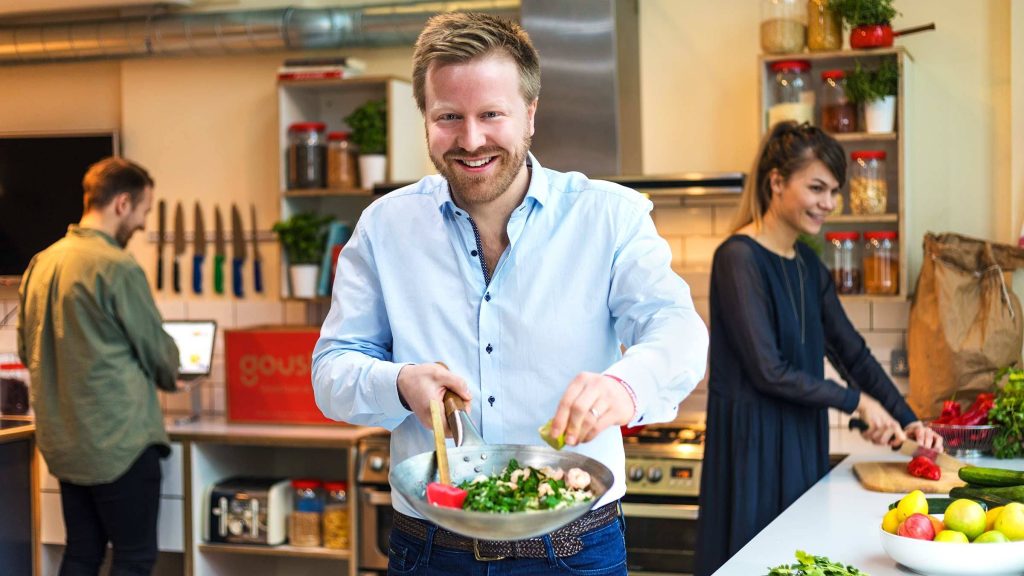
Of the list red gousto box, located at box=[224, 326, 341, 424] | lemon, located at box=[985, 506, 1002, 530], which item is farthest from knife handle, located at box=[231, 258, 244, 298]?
lemon, located at box=[985, 506, 1002, 530]

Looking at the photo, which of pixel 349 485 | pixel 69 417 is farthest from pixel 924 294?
pixel 69 417

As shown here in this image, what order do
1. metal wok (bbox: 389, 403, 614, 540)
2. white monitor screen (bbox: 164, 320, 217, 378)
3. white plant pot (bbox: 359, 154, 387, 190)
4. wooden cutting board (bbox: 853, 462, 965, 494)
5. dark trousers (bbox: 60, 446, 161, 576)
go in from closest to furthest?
1. metal wok (bbox: 389, 403, 614, 540)
2. wooden cutting board (bbox: 853, 462, 965, 494)
3. dark trousers (bbox: 60, 446, 161, 576)
4. white plant pot (bbox: 359, 154, 387, 190)
5. white monitor screen (bbox: 164, 320, 217, 378)

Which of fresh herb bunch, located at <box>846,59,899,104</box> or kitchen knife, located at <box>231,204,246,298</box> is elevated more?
fresh herb bunch, located at <box>846,59,899,104</box>

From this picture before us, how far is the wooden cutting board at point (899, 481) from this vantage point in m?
2.72

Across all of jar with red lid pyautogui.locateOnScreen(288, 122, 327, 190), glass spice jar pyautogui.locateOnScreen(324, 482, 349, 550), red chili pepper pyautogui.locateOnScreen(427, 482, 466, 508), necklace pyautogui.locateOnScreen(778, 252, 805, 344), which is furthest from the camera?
jar with red lid pyautogui.locateOnScreen(288, 122, 327, 190)

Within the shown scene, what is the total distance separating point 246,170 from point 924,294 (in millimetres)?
2673

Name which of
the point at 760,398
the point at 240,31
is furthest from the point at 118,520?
the point at 760,398

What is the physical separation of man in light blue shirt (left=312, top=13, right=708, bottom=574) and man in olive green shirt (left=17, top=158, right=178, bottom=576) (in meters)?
2.04

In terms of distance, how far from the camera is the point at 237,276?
4.77 m

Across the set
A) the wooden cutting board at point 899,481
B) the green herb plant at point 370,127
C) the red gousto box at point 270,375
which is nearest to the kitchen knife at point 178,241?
the red gousto box at point 270,375

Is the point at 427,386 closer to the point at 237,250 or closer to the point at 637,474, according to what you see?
the point at 637,474

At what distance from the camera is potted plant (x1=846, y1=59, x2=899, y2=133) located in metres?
3.70

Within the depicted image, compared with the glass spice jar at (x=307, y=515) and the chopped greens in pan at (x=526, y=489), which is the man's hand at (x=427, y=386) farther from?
the glass spice jar at (x=307, y=515)

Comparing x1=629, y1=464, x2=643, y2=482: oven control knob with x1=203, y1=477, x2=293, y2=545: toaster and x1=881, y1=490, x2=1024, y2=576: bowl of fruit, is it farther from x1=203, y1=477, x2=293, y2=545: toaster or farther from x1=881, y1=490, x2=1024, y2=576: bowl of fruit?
x1=881, y1=490, x2=1024, y2=576: bowl of fruit
